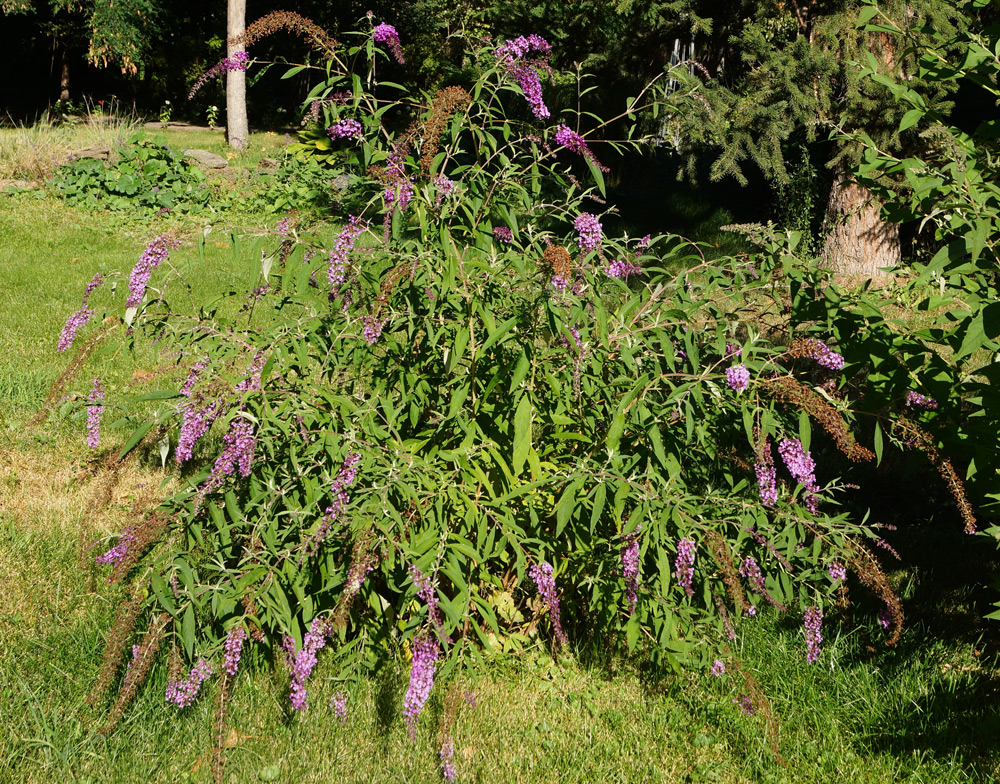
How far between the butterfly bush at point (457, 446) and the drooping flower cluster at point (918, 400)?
0.05 metres

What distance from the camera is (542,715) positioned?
9.25ft

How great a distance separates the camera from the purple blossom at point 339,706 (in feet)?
7.93

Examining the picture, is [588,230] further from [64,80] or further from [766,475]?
[64,80]

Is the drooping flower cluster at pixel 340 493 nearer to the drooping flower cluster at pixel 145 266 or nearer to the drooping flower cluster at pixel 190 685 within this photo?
the drooping flower cluster at pixel 190 685

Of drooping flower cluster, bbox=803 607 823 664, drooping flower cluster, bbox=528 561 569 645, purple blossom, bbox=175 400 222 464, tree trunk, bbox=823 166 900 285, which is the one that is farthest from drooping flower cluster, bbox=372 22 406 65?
tree trunk, bbox=823 166 900 285

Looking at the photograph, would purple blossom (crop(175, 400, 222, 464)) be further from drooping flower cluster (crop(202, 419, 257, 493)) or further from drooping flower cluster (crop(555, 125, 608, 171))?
drooping flower cluster (crop(555, 125, 608, 171))

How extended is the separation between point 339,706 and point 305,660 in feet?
0.63

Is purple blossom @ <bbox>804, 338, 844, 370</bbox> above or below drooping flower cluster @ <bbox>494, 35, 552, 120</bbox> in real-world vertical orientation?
below

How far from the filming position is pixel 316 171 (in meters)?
11.3

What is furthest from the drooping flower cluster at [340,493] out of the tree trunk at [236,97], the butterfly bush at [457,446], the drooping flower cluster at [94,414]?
the tree trunk at [236,97]

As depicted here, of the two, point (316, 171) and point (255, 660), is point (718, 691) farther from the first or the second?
point (316, 171)

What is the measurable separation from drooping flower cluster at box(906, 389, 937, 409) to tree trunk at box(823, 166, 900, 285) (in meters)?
5.17

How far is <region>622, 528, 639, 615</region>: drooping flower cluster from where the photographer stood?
8.02 ft

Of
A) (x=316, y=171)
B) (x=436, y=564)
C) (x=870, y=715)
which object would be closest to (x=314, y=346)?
(x=436, y=564)
